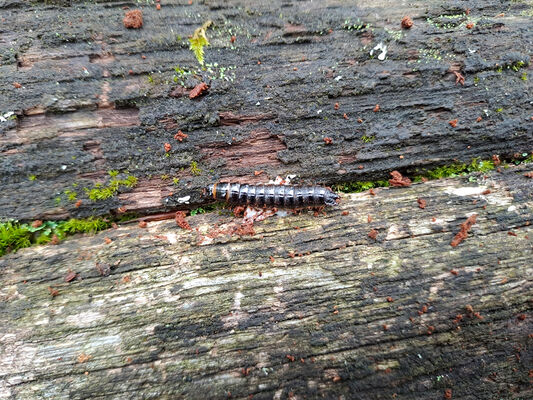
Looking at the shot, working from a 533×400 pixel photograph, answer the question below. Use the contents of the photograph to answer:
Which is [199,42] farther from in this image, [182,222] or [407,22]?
[407,22]

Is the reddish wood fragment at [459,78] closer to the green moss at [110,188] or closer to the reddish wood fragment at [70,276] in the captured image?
the green moss at [110,188]

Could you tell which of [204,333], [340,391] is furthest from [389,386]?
[204,333]

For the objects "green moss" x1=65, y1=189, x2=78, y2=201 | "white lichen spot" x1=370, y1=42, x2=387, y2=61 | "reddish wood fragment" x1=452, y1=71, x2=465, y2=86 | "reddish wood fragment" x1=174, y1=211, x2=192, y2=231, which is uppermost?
"white lichen spot" x1=370, y1=42, x2=387, y2=61

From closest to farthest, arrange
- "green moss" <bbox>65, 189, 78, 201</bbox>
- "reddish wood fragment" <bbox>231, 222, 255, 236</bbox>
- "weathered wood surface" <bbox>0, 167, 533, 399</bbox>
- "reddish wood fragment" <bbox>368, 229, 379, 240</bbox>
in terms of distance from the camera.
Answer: "weathered wood surface" <bbox>0, 167, 533, 399</bbox>
"reddish wood fragment" <bbox>368, 229, 379, 240</bbox>
"reddish wood fragment" <bbox>231, 222, 255, 236</bbox>
"green moss" <bbox>65, 189, 78, 201</bbox>

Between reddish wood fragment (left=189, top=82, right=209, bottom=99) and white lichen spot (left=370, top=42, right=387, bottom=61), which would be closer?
reddish wood fragment (left=189, top=82, right=209, bottom=99)

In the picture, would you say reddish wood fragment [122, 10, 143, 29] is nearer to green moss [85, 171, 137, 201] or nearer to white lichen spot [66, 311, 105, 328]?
green moss [85, 171, 137, 201]

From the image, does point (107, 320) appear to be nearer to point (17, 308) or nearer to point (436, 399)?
point (17, 308)

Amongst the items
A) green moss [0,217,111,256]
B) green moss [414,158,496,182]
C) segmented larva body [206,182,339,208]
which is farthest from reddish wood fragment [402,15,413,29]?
green moss [0,217,111,256]

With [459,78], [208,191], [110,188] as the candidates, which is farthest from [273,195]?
[459,78]
